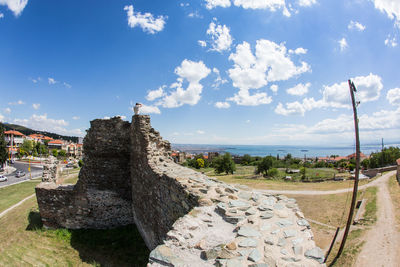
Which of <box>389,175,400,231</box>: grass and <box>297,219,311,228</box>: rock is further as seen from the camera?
<box>389,175,400,231</box>: grass

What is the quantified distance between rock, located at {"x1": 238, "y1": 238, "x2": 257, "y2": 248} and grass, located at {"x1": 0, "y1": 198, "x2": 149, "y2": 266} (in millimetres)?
5762

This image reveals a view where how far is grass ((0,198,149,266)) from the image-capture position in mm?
7445

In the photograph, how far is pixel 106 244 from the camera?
28.4ft

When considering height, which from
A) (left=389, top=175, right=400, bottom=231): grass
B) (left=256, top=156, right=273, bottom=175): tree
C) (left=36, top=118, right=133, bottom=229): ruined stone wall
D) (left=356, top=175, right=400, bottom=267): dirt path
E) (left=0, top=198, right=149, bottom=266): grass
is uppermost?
(left=36, top=118, right=133, bottom=229): ruined stone wall

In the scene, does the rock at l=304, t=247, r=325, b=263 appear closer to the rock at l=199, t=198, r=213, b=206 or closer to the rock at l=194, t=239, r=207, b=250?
the rock at l=194, t=239, r=207, b=250

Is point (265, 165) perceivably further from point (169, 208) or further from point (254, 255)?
point (254, 255)

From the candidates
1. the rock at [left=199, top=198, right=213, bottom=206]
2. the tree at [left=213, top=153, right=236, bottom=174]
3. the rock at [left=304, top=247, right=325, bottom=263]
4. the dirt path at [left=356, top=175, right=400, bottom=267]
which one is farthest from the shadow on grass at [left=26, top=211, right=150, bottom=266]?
the tree at [left=213, top=153, right=236, bottom=174]

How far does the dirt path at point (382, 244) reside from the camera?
923 centimetres

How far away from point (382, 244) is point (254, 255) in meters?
12.8

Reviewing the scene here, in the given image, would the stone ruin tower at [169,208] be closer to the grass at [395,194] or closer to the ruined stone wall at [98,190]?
the ruined stone wall at [98,190]

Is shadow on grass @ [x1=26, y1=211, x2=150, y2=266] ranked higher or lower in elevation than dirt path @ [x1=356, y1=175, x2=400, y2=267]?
higher

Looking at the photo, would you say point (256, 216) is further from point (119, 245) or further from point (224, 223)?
point (119, 245)

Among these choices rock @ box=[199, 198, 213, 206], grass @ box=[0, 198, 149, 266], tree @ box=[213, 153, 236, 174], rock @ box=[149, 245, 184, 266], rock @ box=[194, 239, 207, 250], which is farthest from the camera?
tree @ box=[213, 153, 236, 174]

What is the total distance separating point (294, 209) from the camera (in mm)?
4398
